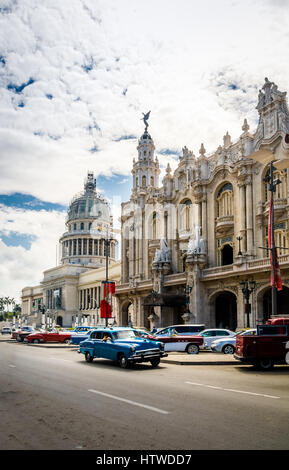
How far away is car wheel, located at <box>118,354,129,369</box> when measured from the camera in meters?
18.2

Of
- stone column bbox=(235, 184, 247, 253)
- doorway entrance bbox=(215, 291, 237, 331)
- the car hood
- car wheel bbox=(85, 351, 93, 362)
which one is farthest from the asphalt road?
doorway entrance bbox=(215, 291, 237, 331)

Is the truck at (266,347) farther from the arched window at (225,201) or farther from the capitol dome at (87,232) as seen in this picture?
the capitol dome at (87,232)

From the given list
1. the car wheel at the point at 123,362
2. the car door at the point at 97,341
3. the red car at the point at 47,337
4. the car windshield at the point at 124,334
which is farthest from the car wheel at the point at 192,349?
the red car at the point at 47,337

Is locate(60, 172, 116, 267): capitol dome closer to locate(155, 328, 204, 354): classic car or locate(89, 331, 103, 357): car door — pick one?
locate(155, 328, 204, 354): classic car

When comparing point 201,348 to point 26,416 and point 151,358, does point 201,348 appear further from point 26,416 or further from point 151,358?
point 26,416

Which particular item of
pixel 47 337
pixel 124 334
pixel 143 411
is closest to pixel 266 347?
pixel 124 334

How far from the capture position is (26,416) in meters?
9.12

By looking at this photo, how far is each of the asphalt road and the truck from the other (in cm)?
178

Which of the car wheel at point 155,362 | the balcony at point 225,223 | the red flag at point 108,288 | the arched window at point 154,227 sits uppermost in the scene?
the arched window at point 154,227

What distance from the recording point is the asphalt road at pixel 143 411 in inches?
280

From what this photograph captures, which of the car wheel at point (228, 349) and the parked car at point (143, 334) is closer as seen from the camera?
the parked car at point (143, 334)

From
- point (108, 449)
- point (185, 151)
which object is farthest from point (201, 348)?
point (185, 151)

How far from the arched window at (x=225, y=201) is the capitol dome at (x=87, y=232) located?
3118 inches

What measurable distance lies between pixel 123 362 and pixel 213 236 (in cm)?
3035
